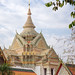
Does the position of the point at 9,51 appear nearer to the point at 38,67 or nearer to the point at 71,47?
the point at 38,67

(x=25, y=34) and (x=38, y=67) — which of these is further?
(x=25, y=34)

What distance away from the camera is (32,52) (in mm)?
36875

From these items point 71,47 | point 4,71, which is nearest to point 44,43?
point 4,71

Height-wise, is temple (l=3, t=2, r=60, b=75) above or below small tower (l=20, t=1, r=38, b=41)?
below

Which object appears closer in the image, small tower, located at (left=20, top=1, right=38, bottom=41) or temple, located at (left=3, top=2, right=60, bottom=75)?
temple, located at (left=3, top=2, right=60, bottom=75)

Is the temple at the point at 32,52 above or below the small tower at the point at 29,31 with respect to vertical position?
below

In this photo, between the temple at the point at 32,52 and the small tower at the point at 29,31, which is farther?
the small tower at the point at 29,31

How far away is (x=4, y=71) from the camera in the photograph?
52.6 feet

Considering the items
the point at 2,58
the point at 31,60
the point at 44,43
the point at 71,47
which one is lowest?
the point at 71,47

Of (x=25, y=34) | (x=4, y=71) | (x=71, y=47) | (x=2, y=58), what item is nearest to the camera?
(x=71, y=47)

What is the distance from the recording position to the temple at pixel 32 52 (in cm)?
3534

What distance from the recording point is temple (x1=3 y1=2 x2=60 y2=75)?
35344 mm

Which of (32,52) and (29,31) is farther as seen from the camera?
(29,31)

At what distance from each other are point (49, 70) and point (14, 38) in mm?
9189
